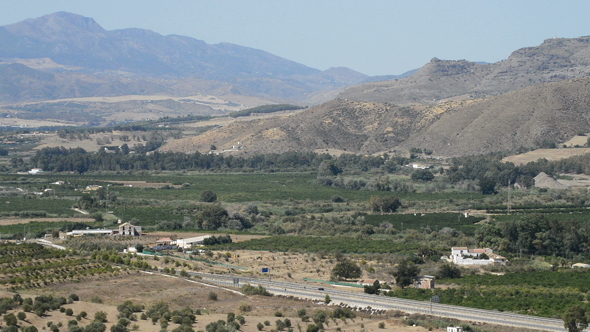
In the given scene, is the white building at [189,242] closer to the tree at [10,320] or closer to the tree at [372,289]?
the tree at [372,289]

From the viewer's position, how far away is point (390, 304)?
50312mm

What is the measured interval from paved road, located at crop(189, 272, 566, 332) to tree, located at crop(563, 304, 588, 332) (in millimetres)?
634

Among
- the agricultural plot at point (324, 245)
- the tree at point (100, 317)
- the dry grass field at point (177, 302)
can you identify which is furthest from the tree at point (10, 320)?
the agricultural plot at point (324, 245)

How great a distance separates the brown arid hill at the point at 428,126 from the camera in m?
156

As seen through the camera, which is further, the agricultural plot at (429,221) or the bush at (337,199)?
the bush at (337,199)

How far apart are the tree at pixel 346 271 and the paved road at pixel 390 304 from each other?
3.56 m

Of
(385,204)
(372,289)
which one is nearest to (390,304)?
(372,289)

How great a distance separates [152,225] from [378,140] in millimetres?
88911

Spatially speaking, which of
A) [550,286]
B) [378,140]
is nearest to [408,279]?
[550,286]

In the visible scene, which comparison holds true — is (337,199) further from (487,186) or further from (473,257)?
(473,257)

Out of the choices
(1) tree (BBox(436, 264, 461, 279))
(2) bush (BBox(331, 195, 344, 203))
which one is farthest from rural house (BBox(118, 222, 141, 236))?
(2) bush (BBox(331, 195, 344, 203))

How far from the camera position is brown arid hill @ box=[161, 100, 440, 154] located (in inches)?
6772

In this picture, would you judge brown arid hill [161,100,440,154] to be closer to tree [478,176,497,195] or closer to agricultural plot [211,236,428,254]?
tree [478,176,497,195]

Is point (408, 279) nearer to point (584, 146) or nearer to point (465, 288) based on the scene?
point (465, 288)
